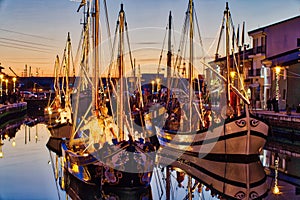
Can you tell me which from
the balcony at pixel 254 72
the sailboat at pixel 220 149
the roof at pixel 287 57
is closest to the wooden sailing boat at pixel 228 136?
the sailboat at pixel 220 149

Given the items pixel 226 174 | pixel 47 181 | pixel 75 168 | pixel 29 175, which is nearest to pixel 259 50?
pixel 226 174

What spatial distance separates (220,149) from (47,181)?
8.43 m

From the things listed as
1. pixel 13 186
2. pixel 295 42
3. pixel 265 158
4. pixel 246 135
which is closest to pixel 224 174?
pixel 246 135

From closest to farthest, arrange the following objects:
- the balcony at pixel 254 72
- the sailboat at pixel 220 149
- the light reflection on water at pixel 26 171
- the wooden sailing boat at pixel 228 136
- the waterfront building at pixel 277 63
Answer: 1. the light reflection on water at pixel 26 171
2. the sailboat at pixel 220 149
3. the wooden sailing boat at pixel 228 136
4. the waterfront building at pixel 277 63
5. the balcony at pixel 254 72

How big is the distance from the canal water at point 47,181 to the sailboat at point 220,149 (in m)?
0.76

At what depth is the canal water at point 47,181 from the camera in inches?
637

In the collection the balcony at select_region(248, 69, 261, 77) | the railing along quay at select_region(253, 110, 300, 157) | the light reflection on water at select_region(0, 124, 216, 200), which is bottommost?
the light reflection on water at select_region(0, 124, 216, 200)

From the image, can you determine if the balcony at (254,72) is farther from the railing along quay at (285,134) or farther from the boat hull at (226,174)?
the boat hull at (226,174)

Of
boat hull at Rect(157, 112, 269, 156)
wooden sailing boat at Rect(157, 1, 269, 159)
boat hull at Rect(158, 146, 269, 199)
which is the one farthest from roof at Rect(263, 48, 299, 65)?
boat hull at Rect(158, 146, 269, 199)

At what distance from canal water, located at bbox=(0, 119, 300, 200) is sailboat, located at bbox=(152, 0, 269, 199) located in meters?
0.76

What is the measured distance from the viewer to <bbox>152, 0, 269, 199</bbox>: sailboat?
18.4m

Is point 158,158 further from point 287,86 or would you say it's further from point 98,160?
point 287,86

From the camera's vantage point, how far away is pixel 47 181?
18781 mm

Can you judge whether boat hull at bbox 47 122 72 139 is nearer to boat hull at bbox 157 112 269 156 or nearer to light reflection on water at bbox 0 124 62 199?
light reflection on water at bbox 0 124 62 199
